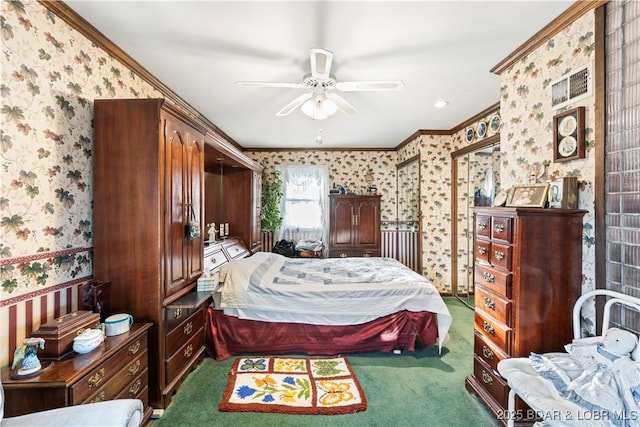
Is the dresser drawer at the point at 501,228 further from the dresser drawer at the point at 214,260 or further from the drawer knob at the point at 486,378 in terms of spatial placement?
the dresser drawer at the point at 214,260

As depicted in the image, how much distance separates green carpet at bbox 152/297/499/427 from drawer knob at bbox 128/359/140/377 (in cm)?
42

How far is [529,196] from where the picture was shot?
187 centimetres

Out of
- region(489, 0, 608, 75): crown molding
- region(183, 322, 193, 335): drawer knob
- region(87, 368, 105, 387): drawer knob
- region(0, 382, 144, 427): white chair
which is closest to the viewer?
region(0, 382, 144, 427): white chair

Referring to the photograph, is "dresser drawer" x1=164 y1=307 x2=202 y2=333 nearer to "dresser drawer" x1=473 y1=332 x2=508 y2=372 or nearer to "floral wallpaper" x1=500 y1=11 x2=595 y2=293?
"dresser drawer" x1=473 y1=332 x2=508 y2=372

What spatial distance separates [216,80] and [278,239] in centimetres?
342

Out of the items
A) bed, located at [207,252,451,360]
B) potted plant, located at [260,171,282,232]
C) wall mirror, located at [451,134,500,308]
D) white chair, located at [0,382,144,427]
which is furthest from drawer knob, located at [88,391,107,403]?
wall mirror, located at [451,134,500,308]

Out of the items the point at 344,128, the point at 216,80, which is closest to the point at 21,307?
the point at 216,80

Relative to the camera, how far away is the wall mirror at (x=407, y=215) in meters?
4.97

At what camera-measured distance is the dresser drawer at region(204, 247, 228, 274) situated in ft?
9.99

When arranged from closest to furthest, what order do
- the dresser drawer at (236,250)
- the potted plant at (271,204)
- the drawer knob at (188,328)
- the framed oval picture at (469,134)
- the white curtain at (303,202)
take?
1. the drawer knob at (188,328)
2. the dresser drawer at (236,250)
3. the framed oval picture at (469,134)
4. the potted plant at (271,204)
5. the white curtain at (303,202)

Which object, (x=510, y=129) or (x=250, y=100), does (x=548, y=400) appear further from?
(x=250, y=100)

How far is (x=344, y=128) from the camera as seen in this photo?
13.6ft

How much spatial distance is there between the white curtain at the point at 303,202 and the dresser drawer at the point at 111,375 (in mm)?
3777

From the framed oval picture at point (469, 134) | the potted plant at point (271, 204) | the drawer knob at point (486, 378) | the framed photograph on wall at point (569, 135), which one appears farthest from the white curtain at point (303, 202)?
the framed photograph on wall at point (569, 135)
